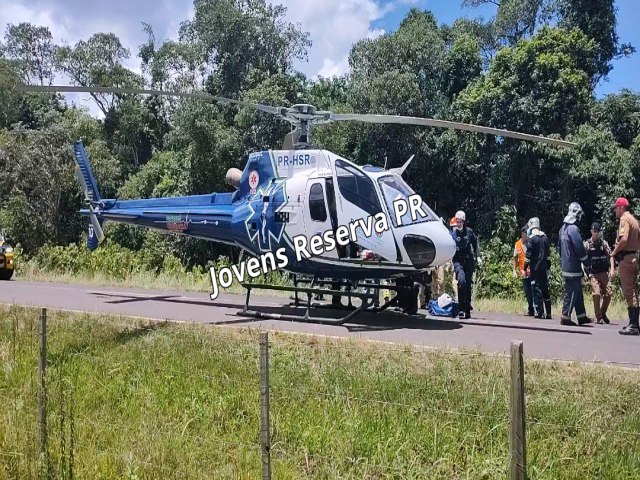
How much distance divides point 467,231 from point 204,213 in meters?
4.83

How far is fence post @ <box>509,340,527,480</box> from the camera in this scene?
11.2ft

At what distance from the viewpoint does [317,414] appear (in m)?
5.73

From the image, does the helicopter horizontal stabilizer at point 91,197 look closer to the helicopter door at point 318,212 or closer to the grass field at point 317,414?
the helicopter door at point 318,212

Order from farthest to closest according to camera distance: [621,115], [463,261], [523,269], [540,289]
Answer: [621,115], [523,269], [540,289], [463,261]

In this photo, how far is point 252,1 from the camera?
96.4 feet

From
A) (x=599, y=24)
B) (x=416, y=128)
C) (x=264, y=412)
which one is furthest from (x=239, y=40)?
(x=264, y=412)

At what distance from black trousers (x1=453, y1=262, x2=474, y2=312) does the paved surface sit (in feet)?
1.12

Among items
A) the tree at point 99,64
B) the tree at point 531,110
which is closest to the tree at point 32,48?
the tree at point 99,64

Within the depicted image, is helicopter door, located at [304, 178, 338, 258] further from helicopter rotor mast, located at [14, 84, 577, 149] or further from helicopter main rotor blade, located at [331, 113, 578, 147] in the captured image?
helicopter main rotor blade, located at [331, 113, 578, 147]

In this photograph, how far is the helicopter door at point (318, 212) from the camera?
31.5 ft

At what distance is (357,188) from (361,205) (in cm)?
29

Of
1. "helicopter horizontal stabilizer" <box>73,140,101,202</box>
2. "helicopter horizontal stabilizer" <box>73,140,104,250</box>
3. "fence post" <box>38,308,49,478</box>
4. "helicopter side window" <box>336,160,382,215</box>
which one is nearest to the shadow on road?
"helicopter side window" <box>336,160,382,215</box>

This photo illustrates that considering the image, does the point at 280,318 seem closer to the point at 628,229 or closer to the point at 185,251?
the point at 628,229

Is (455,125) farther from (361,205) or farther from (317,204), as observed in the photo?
(317,204)
